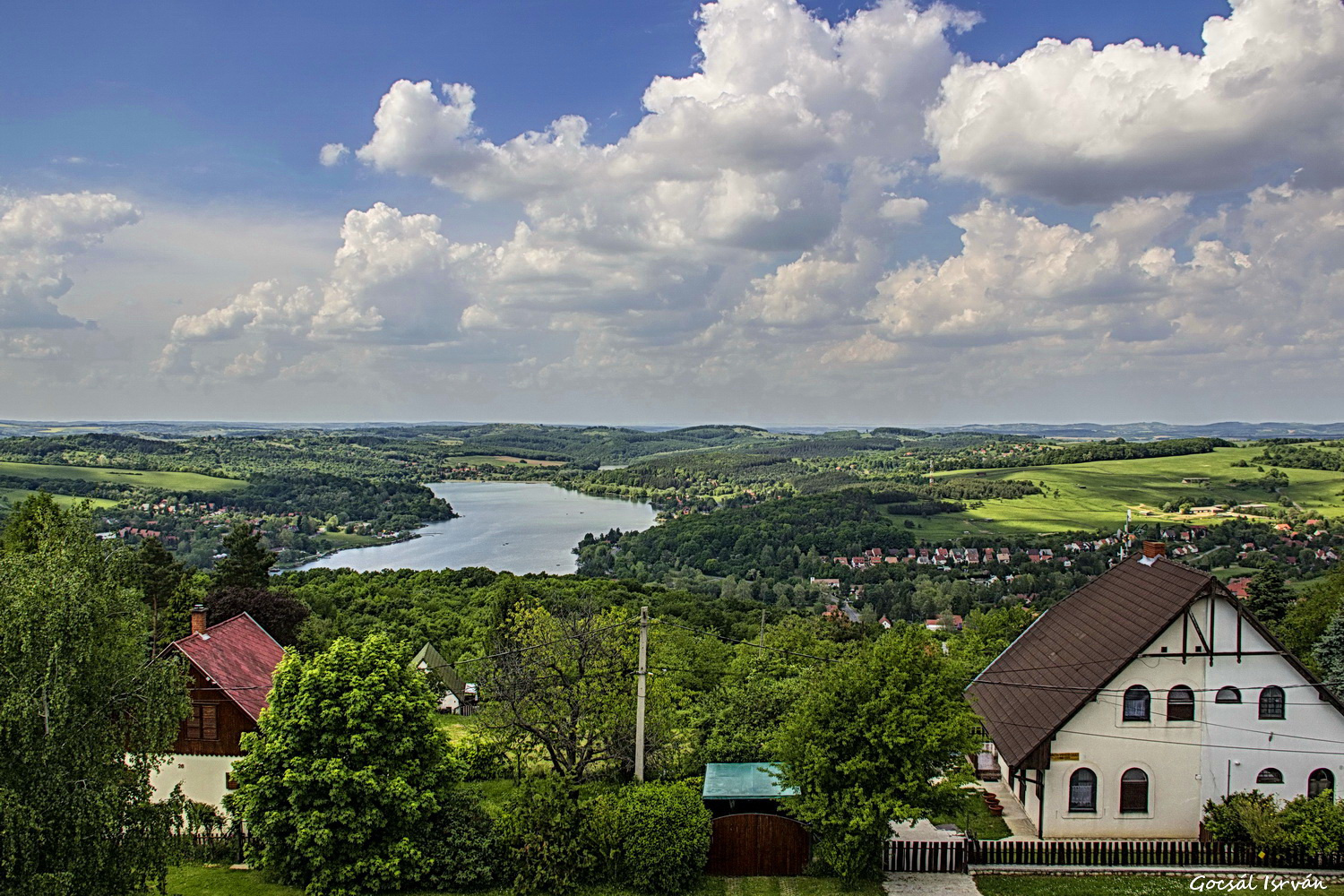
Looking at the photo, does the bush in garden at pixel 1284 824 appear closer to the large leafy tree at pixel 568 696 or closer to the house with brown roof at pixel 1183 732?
the house with brown roof at pixel 1183 732

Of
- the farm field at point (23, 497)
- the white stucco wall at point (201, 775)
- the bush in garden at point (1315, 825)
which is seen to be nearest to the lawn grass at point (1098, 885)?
the bush in garden at point (1315, 825)

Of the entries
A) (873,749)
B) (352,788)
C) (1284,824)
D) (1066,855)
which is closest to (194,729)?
(352,788)

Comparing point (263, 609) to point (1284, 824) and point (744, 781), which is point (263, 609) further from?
point (1284, 824)

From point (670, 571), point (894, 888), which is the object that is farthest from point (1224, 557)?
point (894, 888)

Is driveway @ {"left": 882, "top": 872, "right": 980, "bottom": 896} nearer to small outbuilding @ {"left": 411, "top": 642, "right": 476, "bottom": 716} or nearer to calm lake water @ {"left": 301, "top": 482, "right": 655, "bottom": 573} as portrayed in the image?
small outbuilding @ {"left": 411, "top": 642, "right": 476, "bottom": 716}

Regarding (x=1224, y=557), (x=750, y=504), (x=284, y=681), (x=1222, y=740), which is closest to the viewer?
(x=284, y=681)

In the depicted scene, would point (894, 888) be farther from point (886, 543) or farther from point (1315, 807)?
point (886, 543)
